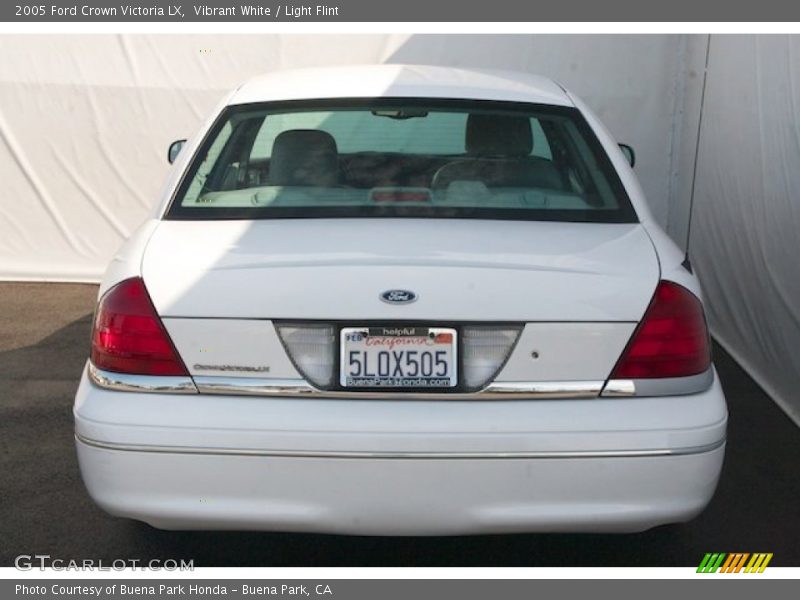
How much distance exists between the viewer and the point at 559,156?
4203mm

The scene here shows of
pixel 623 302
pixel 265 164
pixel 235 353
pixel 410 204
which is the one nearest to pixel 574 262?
pixel 623 302

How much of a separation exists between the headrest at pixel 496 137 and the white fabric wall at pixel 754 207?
185 cm

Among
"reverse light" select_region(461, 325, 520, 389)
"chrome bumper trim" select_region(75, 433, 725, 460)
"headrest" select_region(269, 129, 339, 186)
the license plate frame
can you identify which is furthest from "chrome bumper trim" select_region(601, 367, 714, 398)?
"headrest" select_region(269, 129, 339, 186)

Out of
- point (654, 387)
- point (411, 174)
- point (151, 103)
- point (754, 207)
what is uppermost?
point (411, 174)

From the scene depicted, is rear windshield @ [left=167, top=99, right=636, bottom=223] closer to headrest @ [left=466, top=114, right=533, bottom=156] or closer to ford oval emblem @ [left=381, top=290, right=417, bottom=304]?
headrest @ [left=466, top=114, right=533, bottom=156]

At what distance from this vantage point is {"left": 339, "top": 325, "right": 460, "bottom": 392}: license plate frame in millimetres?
2732

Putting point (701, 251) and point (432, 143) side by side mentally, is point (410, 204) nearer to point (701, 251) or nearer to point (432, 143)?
point (701, 251)

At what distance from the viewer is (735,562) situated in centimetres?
346

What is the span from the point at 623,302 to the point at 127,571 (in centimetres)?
168

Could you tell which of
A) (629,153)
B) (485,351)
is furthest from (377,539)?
(629,153)

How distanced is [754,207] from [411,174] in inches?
116

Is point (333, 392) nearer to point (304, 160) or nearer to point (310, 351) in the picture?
point (310, 351)

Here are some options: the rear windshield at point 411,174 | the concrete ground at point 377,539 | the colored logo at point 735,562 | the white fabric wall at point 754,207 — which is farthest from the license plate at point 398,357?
the white fabric wall at point 754,207

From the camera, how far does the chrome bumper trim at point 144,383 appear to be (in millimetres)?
2787
